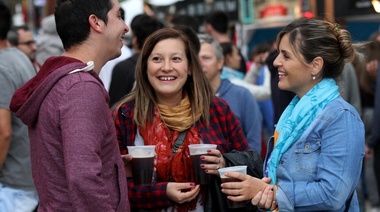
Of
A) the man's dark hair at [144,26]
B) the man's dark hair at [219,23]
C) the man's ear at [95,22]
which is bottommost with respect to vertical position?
the man's dark hair at [219,23]

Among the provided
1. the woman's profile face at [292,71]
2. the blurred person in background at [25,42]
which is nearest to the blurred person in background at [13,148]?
the woman's profile face at [292,71]

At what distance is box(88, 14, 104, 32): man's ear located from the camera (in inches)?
132

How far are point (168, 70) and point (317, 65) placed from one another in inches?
39.0

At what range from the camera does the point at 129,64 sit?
6.50 meters

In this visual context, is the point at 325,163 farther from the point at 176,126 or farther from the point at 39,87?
the point at 39,87

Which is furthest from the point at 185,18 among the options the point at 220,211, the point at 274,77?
the point at 220,211

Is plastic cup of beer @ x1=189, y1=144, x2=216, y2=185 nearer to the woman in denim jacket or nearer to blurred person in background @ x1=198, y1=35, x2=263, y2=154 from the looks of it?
the woman in denim jacket

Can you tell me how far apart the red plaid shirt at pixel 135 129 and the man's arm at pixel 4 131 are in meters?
1.14

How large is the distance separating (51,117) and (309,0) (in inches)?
505

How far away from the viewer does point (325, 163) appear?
333 centimetres

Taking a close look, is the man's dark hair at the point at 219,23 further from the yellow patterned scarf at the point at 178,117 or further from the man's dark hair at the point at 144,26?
the yellow patterned scarf at the point at 178,117

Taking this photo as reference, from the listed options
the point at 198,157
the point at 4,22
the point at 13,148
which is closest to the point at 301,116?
the point at 198,157

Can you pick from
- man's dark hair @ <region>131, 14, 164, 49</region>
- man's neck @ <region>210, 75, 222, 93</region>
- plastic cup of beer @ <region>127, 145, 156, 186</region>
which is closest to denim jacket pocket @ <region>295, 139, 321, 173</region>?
plastic cup of beer @ <region>127, 145, 156, 186</region>

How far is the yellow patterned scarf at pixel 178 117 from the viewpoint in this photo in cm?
405
